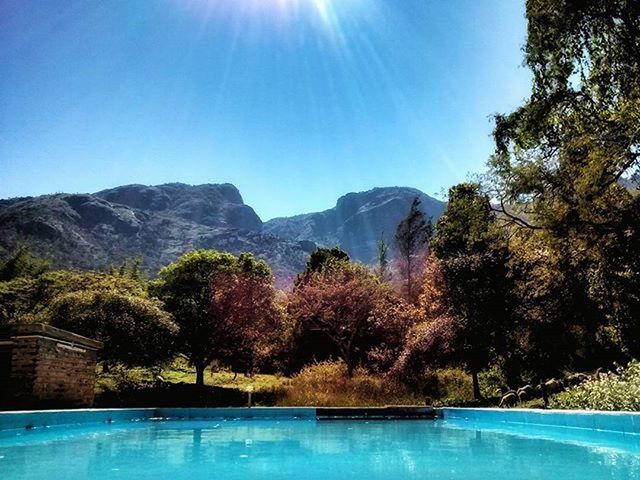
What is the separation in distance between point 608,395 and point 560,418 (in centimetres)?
109

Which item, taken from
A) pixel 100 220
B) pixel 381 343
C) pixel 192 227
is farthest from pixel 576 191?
pixel 192 227

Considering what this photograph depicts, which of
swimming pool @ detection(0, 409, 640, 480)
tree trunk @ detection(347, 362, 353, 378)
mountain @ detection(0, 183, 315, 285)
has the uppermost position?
mountain @ detection(0, 183, 315, 285)

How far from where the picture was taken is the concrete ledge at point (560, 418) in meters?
7.54

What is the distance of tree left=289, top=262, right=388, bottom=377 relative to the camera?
23156mm

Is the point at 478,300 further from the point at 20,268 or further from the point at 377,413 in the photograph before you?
the point at 20,268

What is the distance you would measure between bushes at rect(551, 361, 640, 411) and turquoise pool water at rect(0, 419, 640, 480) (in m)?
1.05

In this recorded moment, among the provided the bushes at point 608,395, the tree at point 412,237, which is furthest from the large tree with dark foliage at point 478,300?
the tree at point 412,237

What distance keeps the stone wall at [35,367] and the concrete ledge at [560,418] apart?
10146mm

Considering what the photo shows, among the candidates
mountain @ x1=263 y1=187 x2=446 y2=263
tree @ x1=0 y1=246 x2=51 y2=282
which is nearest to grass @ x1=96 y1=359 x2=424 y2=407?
tree @ x1=0 y1=246 x2=51 y2=282

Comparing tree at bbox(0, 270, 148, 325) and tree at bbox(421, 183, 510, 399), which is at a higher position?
tree at bbox(0, 270, 148, 325)

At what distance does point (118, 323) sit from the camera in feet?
54.3

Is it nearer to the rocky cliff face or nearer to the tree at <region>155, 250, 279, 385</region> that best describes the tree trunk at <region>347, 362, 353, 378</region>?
the tree at <region>155, 250, 279, 385</region>

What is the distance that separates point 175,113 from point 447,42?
10.5 meters

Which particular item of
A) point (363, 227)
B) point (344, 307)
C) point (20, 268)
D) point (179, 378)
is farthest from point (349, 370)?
point (363, 227)
